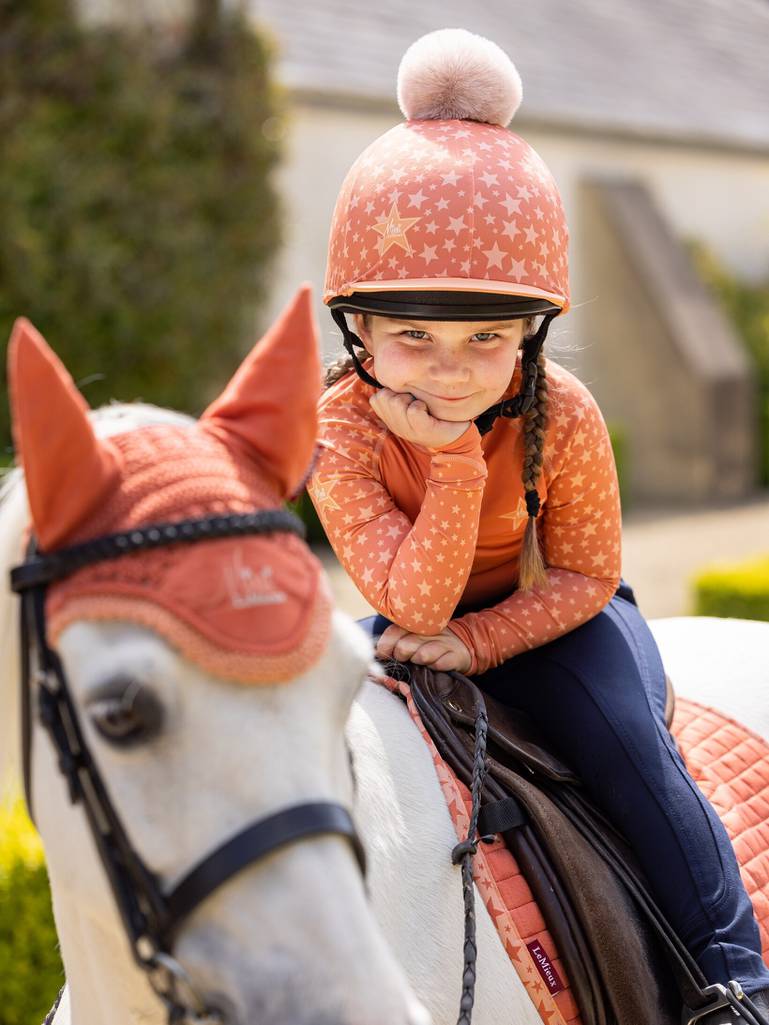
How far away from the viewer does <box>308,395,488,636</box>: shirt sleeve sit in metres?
1.81

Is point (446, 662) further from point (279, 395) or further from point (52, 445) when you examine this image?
point (52, 445)

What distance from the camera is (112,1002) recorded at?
143 centimetres

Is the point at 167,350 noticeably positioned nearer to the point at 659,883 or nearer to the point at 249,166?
the point at 249,166

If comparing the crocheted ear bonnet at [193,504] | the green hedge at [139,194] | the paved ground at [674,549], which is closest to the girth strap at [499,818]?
the crocheted ear bonnet at [193,504]

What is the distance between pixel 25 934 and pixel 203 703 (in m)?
2.53

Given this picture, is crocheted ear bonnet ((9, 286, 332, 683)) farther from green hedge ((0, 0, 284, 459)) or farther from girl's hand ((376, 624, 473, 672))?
green hedge ((0, 0, 284, 459))

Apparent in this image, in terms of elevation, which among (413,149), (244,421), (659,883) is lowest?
(659,883)

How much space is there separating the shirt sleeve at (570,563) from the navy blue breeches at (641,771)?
8 centimetres

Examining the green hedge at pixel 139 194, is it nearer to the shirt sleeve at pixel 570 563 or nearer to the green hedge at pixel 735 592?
the green hedge at pixel 735 592

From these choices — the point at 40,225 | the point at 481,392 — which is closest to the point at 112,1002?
the point at 481,392

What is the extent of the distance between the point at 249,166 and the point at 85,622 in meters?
9.16

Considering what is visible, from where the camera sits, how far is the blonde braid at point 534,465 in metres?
1.94

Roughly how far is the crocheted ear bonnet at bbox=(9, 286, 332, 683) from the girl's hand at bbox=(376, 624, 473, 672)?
0.64 metres

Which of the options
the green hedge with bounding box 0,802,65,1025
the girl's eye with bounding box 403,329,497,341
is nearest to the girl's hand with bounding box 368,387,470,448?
the girl's eye with bounding box 403,329,497,341
